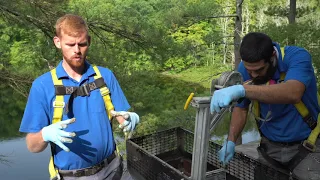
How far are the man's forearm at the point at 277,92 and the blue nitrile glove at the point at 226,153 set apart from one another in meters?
0.65

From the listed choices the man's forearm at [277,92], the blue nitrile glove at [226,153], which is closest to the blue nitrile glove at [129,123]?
the man's forearm at [277,92]

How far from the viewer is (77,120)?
203 cm

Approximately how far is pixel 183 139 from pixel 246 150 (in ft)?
3.28

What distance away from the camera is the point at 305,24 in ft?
29.6

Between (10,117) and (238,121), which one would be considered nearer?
(238,121)

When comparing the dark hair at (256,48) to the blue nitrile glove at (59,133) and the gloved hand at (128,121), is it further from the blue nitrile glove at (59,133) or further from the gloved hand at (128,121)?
the blue nitrile glove at (59,133)

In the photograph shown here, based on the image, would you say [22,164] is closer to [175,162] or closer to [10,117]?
[10,117]

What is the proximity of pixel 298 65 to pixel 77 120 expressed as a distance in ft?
4.92

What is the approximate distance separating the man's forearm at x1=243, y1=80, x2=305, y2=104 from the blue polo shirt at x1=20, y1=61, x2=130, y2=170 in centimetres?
92

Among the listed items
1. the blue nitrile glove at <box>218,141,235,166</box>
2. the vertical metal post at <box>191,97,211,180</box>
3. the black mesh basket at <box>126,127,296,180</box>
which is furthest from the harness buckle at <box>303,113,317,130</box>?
the vertical metal post at <box>191,97,211,180</box>

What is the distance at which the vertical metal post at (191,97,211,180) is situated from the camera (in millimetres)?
1907

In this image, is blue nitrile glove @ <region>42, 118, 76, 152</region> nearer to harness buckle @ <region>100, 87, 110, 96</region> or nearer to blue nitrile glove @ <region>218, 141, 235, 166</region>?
harness buckle @ <region>100, 87, 110, 96</region>

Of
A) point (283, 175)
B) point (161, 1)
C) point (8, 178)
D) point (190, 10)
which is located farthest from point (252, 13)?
point (283, 175)

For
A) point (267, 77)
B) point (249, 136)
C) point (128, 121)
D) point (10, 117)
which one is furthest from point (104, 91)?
point (10, 117)
